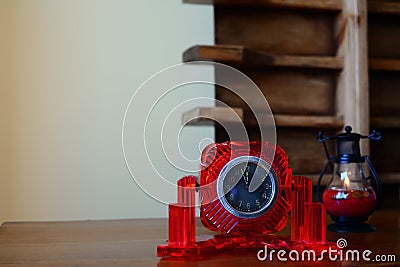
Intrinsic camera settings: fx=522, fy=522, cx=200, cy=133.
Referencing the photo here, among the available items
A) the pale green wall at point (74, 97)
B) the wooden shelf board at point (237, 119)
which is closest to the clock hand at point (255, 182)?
the wooden shelf board at point (237, 119)

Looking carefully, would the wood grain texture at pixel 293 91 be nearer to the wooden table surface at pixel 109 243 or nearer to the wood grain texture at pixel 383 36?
the wood grain texture at pixel 383 36

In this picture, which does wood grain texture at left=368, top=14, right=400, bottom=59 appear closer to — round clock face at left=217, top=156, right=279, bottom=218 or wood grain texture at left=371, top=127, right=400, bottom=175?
wood grain texture at left=371, top=127, right=400, bottom=175

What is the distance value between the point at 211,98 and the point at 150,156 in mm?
239

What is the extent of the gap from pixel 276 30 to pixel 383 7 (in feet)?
1.15

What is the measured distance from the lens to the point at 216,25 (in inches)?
58.9

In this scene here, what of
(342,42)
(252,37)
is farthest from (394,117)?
(252,37)

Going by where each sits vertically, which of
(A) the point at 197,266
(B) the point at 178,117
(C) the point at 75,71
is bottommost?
(A) the point at 197,266

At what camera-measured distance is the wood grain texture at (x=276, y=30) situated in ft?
4.95

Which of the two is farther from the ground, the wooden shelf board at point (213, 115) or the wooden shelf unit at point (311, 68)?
the wooden shelf unit at point (311, 68)

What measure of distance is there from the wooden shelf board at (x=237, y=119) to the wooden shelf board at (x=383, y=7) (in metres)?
0.37

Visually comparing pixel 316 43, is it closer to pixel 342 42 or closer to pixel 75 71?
pixel 342 42

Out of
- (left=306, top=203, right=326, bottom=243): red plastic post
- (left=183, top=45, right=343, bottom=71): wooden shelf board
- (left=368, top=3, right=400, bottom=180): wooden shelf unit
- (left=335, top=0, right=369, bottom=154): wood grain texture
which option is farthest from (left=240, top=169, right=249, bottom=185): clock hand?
(left=368, top=3, right=400, bottom=180): wooden shelf unit

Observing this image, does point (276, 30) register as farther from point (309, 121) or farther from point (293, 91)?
point (309, 121)

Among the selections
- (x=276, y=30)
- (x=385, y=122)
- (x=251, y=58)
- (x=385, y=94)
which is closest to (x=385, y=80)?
(x=385, y=94)
